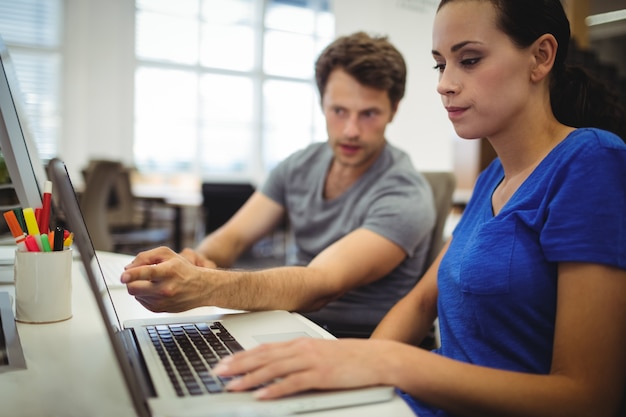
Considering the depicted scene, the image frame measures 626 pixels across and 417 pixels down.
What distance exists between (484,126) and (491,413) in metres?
0.42

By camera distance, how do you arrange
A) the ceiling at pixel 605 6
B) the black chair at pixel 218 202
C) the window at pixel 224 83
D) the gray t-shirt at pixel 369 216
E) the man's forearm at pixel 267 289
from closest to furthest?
the man's forearm at pixel 267 289 < the gray t-shirt at pixel 369 216 < the black chair at pixel 218 202 < the window at pixel 224 83 < the ceiling at pixel 605 6

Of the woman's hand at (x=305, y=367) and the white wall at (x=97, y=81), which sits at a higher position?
the white wall at (x=97, y=81)

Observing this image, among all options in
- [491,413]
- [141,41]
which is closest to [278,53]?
[141,41]

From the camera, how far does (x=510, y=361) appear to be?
0.80 metres

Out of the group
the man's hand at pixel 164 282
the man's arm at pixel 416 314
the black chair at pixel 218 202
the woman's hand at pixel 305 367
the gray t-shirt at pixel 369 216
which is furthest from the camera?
the black chair at pixel 218 202

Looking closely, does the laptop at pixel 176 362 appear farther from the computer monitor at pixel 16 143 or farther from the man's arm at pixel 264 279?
the computer monitor at pixel 16 143

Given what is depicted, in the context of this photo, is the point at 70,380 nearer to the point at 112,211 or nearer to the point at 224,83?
the point at 112,211

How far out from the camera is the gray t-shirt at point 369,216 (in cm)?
135

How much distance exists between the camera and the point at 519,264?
2.50 feet

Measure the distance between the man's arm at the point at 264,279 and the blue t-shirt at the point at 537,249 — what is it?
314mm

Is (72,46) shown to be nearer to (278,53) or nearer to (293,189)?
(278,53)

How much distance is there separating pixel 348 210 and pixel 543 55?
752 mm

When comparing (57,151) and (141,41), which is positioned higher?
(141,41)

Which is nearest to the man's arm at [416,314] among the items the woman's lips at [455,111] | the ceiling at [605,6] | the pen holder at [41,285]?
the woman's lips at [455,111]
